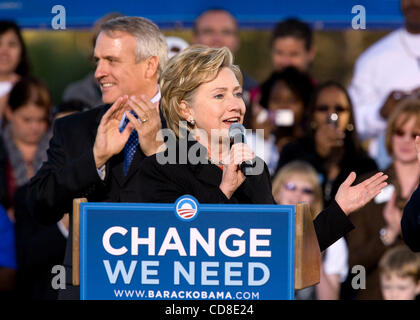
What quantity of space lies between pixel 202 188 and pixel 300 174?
6.86 feet

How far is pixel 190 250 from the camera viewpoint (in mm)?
3236

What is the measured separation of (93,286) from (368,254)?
8.30 feet

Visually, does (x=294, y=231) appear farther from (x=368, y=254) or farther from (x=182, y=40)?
(x=182, y=40)

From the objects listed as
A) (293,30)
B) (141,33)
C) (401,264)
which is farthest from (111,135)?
(293,30)

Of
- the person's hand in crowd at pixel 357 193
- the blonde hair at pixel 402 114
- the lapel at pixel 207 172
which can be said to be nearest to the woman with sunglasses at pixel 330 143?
the blonde hair at pixel 402 114

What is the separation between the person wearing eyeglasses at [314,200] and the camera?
5.41 metres

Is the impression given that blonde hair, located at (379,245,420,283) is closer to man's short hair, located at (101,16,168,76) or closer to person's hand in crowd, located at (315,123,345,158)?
person's hand in crowd, located at (315,123,345,158)

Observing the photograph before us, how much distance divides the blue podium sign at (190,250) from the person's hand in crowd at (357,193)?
17.3 inches

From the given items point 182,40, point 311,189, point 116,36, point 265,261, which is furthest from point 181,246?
point 182,40

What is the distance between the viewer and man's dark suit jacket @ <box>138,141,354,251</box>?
139 inches

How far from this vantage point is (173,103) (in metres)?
3.71

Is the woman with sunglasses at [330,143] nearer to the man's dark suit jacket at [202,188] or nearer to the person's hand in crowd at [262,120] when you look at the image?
the person's hand in crowd at [262,120]
